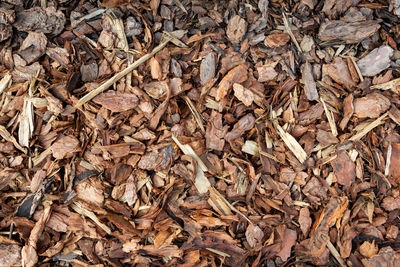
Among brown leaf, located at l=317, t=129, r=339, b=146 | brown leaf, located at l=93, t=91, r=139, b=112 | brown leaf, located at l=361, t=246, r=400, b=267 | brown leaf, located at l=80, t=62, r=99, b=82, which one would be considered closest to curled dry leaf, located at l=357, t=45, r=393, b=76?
brown leaf, located at l=317, t=129, r=339, b=146

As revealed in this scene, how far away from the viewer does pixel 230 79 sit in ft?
5.51

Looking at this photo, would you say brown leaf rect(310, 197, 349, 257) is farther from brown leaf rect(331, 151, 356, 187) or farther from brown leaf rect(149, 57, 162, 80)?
brown leaf rect(149, 57, 162, 80)

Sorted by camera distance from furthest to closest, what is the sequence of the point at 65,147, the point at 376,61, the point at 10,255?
the point at 376,61 < the point at 65,147 < the point at 10,255

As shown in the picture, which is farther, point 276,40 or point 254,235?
point 276,40

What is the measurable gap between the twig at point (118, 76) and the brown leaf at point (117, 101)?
0.08 ft

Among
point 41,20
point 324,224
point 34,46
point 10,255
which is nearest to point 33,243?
Answer: point 10,255

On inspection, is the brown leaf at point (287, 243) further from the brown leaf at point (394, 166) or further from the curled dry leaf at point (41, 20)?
the curled dry leaf at point (41, 20)

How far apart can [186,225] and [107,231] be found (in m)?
0.37

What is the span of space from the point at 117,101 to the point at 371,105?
123cm

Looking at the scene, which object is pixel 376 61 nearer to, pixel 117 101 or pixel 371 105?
pixel 371 105

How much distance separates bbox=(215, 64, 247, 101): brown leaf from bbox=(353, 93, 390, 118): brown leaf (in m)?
0.57

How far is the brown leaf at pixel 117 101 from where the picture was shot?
63.7 inches

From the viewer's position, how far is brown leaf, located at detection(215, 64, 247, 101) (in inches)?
65.9

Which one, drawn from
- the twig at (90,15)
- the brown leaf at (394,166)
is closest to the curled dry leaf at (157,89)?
the twig at (90,15)
